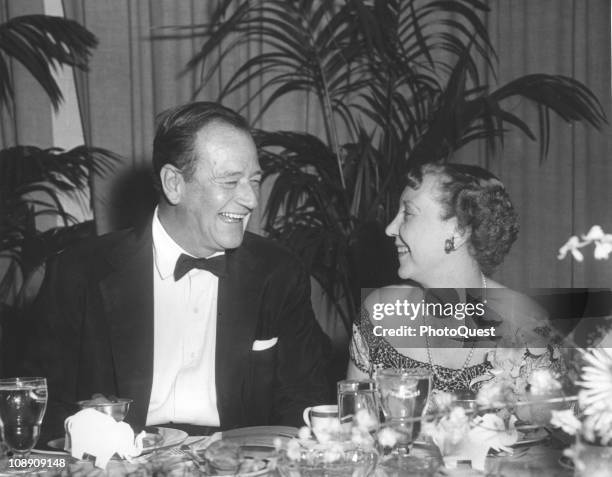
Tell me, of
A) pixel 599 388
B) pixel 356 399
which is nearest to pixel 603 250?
pixel 599 388

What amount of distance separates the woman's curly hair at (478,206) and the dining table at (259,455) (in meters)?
0.92

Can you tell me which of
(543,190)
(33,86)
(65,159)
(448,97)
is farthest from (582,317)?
(33,86)

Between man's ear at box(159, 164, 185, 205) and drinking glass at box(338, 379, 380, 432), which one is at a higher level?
man's ear at box(159, 164, 185, 205)

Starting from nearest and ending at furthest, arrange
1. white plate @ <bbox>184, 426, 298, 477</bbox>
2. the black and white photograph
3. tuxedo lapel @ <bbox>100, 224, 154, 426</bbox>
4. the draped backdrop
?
1. the black and white photograph
2. white plate @ <bbox>184, 426, 298, 477</bbox>
3. tuxedo lapel @ <bbox>100, 224, 154, 426</bbox>
4. the draped backdrop

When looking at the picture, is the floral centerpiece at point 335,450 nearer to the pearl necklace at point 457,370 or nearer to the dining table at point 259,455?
the dining table at point 259,455

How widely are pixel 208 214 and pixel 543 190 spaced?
7.56 ft

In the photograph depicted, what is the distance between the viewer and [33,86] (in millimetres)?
3676

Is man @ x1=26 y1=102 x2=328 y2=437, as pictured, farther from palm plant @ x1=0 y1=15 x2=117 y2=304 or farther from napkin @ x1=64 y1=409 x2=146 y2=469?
palm plant @ x1=0 y1=15 x2=117 y2=304

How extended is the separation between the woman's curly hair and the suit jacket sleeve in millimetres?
418

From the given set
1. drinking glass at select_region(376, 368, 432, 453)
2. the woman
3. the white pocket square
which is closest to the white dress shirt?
the white pocket square

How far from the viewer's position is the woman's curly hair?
2199mm

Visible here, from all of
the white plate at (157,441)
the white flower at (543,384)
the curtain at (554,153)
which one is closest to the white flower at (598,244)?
the white flower at (543,384)

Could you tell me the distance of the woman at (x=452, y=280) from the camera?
220 cm

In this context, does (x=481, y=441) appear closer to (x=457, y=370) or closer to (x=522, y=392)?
(x=522, y=392)
